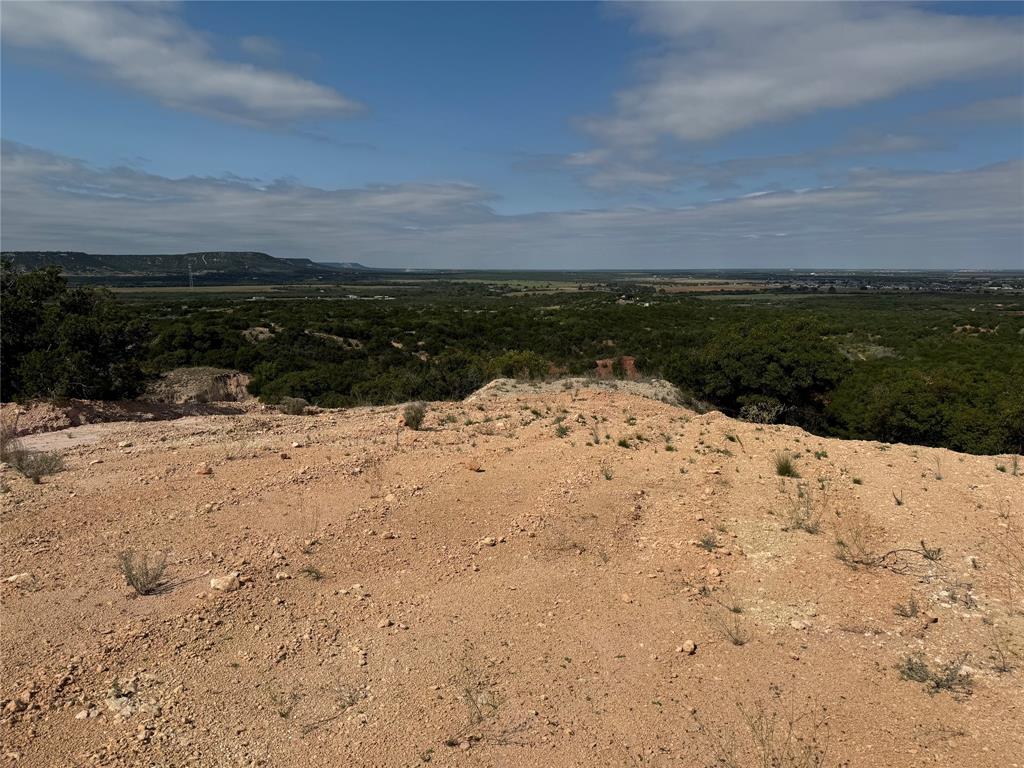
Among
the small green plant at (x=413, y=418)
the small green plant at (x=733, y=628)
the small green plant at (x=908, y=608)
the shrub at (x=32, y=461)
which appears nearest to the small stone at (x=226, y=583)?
the small green plant at (x=733, y=628)

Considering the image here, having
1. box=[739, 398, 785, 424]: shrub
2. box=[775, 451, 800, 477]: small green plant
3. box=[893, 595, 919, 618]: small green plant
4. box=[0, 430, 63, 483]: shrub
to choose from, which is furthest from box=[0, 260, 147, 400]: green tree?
box=[739, 398, 785, 424]: shrub

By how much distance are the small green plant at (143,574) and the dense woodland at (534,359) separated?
31.0ft

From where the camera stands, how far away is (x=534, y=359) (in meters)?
24.4

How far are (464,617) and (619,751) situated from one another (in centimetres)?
167

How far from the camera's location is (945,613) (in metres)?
4.72

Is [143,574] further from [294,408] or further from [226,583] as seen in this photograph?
[294,408]

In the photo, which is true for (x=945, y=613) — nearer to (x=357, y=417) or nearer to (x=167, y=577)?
(x=167, y=577)

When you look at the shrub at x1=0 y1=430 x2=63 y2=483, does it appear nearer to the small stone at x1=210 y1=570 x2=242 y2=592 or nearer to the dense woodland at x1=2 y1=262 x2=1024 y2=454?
the small stone at x1=210 y1=570 x2=242 y2=592

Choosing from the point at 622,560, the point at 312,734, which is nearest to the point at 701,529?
the point at 622,560

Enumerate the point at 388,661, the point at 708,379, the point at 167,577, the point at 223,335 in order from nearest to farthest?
the point at 388,661
the point at 167,577
the point at 708,379
the point at 223,335

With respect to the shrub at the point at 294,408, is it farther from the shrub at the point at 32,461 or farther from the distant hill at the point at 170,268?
the distant hill at the point at 170,268

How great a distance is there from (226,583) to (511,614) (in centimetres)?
238

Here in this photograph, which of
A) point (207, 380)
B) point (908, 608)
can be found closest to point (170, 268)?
point (207, 380)

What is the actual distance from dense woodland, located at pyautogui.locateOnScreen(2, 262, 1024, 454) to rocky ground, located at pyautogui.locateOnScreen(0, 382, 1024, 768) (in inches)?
303
